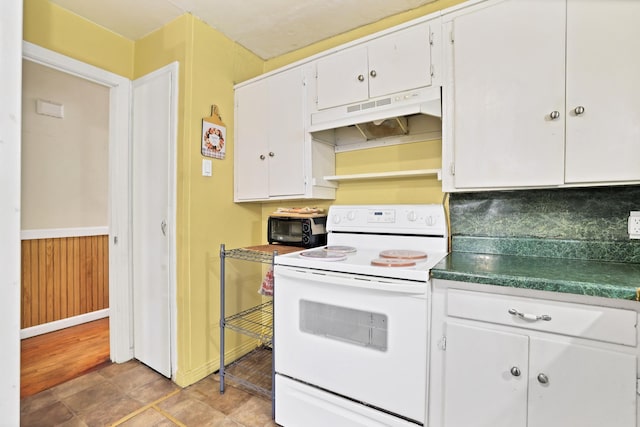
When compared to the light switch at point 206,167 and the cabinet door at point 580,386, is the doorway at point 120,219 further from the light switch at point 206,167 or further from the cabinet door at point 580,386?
the cabinet door at point 580,386

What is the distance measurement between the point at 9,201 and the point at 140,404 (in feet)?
4.67

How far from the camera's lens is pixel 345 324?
1.45 meters

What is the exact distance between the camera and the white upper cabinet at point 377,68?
1653mm

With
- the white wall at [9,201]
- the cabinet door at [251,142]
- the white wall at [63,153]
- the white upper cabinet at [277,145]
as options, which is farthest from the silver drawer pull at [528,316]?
the white wall at [63,153]

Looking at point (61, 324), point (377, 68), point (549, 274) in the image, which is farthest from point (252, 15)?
point (61, 324)

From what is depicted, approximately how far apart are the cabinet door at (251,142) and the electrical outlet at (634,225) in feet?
6.43

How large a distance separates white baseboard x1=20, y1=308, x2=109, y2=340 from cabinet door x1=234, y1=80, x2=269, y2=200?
7.45 feet

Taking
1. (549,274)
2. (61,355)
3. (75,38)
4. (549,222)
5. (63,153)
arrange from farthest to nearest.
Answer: (63,153) < (61,355) < (75,38) < (549,222) < (549,274)

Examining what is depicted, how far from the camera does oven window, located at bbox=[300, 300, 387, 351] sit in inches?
54.0

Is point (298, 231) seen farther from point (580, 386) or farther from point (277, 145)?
point (580, 386)

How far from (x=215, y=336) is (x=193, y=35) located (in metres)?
2.07

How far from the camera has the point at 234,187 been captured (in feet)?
7.76

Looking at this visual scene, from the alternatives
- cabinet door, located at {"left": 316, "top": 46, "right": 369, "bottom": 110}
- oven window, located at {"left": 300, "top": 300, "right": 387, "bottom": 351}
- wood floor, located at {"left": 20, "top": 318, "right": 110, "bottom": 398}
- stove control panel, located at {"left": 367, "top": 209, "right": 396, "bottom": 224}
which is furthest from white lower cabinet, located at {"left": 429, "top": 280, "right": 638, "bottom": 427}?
wood floor, located at {"left": 20, "top": 318, "right": 110, "bottom": 398}

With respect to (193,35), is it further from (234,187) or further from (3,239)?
(3,239)
